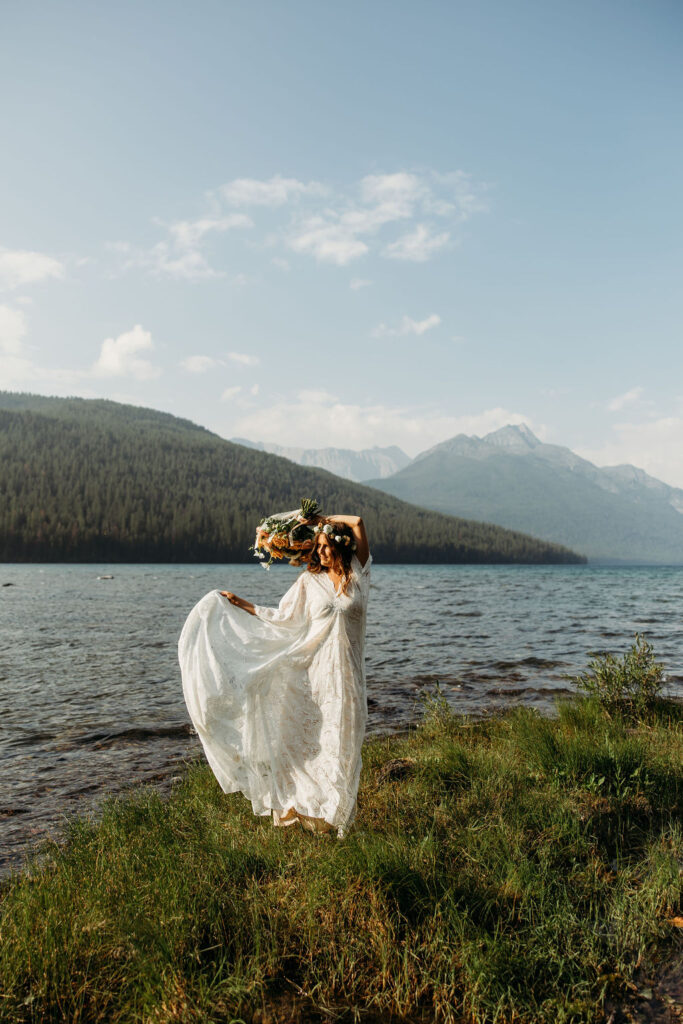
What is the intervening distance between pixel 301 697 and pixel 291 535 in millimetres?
1516

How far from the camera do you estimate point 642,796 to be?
5523 millimetres

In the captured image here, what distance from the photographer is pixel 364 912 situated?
371 centimetres

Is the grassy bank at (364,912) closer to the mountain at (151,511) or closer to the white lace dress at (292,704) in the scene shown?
the white lace dress at (292,704)

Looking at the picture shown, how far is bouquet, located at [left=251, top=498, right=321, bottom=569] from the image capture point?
5.67 m

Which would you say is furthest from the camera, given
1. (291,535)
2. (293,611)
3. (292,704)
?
(293,611)

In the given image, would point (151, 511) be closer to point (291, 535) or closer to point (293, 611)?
point (293, 611)

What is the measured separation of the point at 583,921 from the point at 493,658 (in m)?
14.3

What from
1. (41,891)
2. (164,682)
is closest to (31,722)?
(164,682)

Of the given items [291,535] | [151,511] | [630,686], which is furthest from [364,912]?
[151,511]

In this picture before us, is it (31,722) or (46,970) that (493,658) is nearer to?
(31,722)

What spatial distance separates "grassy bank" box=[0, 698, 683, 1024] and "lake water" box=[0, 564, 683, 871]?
2.46m

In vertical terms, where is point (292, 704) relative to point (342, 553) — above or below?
below

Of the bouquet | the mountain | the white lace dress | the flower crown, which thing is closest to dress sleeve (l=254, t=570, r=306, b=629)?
the white lace dress

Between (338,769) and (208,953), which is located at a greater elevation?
(338,769)
